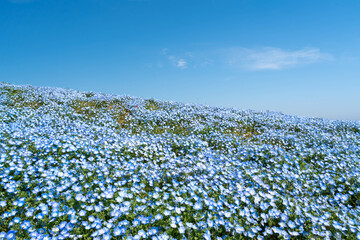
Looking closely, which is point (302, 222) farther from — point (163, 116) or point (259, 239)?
point (163, 116)

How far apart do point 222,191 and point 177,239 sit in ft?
5.54

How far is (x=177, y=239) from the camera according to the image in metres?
3.28

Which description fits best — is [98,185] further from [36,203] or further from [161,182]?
[161,182]

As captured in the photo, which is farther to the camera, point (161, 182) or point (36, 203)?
point (161, 182)

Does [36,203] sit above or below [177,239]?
above

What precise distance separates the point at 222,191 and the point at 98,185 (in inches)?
103

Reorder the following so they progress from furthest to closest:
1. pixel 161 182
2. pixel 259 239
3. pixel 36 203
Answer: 1. pixel 161 182
2. pixel 36 203
3. pixel 259 239

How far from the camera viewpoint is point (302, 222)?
12.0 ft

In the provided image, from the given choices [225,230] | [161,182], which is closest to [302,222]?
[225,230]

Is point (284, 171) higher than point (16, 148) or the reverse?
the reverse

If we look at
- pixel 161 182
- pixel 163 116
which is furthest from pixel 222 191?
pixel 163 116

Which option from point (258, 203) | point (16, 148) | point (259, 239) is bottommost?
point (259, 239)

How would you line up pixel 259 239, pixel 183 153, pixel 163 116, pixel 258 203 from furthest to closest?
pixel 163 116 < pixel 183 153 < pixel 258 203 < pixel 259 239

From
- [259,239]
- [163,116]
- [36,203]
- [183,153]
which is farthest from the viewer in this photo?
[163,116]
